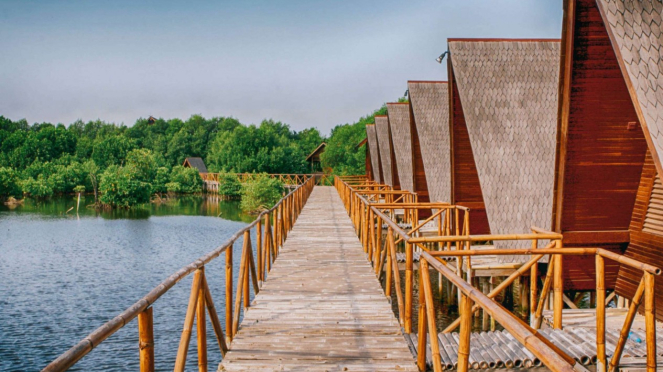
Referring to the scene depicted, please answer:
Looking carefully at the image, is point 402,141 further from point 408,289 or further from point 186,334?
point 186,334

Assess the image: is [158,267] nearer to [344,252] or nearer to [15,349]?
[15,349]

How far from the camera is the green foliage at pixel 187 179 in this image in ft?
173

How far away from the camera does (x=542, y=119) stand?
412 inches

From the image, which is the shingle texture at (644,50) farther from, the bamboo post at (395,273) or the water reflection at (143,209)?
the water reflection at (143,209)

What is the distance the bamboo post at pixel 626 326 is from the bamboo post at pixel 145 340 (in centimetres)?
364

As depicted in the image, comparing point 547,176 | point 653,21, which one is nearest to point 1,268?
point 547,176

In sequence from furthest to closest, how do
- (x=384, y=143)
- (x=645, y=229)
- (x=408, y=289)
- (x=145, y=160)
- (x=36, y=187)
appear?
(x=36, y=187)
(x=145, y=160)
(x=384, y=143)
(x=645, y=229)
(x=408, y=289)

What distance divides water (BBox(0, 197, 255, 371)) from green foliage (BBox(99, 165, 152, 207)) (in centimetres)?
485

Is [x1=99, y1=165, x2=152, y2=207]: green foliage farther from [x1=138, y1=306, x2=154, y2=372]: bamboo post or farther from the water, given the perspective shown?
[x1=138, y1=306, x2=154, y2=372]: bamboo post

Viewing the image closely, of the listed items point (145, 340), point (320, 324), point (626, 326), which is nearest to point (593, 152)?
point (626, 326)

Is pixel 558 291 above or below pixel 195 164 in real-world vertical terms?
below

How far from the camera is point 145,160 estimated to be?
1692 inches

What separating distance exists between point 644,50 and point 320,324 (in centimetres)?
383

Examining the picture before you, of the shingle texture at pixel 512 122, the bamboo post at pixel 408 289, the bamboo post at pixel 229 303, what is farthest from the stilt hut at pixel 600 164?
the bamboo post at pixel 229 303
